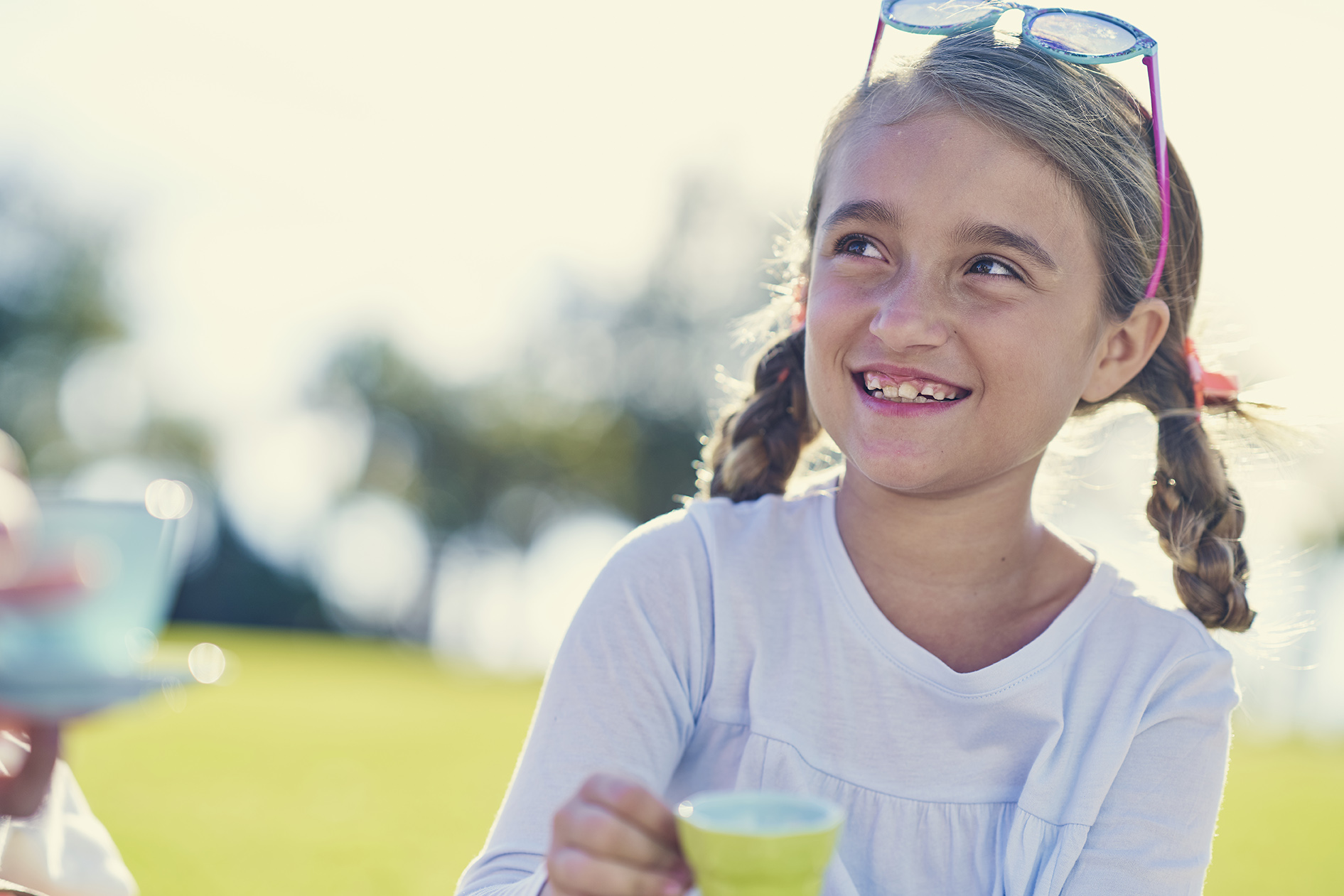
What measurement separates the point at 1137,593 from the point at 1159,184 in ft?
3.05

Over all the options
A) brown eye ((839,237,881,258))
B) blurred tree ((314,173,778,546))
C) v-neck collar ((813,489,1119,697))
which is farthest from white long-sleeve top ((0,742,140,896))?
blurred tree ((314,173,778,546))

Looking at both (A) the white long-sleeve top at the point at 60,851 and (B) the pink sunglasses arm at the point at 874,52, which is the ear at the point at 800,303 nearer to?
(B) the pink sunglasses arm at the point at 874,52

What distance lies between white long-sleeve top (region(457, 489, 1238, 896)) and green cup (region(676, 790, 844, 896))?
2.82 feet

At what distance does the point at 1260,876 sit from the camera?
18.9 ft

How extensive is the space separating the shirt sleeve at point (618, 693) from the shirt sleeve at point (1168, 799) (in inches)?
32.6

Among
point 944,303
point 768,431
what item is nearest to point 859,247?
point 944,303

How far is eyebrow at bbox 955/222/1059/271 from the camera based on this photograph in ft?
7.48

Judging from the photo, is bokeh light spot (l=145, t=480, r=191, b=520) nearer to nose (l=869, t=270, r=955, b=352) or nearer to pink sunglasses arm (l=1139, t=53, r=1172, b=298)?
nose (l=869, t=270, r=955, b=352)

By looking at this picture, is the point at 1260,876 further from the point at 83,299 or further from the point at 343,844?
the point at 83,299

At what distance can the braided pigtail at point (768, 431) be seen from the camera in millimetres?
2869

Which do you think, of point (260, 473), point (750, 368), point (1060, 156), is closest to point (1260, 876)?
point (750, 368)

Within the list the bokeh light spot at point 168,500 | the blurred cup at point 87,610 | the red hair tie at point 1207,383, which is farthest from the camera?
the red hair tie at point 1207,383

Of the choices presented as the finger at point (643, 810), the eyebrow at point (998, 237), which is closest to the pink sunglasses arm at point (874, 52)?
the eyebrow at point (998, 237)

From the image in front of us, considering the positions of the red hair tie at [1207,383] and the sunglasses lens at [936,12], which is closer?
the sunglasses lens at [936,12]
